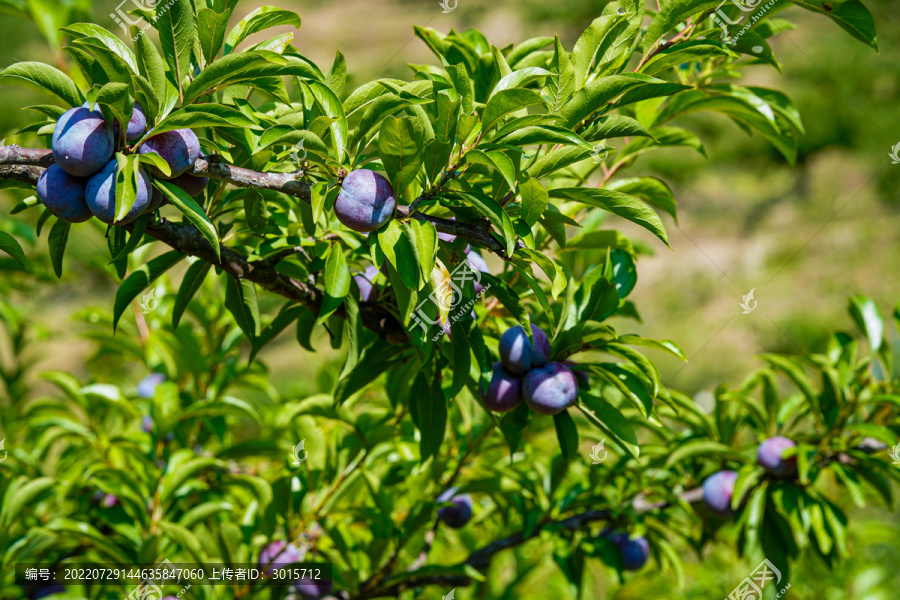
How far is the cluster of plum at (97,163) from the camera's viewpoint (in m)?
0.63

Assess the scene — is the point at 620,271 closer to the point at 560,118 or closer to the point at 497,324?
the point at 497,324

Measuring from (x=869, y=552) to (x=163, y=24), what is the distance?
9.04 feet

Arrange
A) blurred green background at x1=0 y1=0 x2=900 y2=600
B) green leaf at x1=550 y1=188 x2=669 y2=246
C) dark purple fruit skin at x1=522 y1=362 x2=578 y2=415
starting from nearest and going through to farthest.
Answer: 1. green leaf at x1=550 y1=188 x2=669 y2=246
2. dark purple fruit skin at x1=522 y1=362 x2=578 y2=415
3. blurred green background at x1=0 y1=0 x2=900 y2=600

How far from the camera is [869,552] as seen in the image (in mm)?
2484

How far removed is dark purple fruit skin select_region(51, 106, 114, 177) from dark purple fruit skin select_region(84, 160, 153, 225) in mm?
10

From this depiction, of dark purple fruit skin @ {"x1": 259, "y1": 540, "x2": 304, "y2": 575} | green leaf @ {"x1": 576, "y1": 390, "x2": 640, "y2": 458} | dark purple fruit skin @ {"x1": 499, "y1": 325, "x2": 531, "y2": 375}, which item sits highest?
dark purple fruit skin @ {"x1": 499, "y1": 325, "x2": 531, "y2": 375}

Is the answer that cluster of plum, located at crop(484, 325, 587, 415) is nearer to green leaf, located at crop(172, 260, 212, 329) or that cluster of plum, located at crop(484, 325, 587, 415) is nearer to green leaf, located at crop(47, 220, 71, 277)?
green leaf, located at crop(172, 260, 212, 329)

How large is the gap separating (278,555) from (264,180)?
0.67 meters

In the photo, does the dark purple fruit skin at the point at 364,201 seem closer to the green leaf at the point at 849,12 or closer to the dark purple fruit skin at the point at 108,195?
the dark purple fruit skin at the point at 108,195

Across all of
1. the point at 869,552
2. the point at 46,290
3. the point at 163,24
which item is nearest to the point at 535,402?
the point at 163,24

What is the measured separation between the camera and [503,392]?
2.89ft

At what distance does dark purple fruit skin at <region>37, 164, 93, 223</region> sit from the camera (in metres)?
0.65

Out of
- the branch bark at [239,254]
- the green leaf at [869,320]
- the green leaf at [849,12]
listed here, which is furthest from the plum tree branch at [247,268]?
the green leaf at [869,320]

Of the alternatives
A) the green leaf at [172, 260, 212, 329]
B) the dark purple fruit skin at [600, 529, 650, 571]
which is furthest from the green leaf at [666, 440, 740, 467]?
the green leaf at [172, 260, 212, 329]
